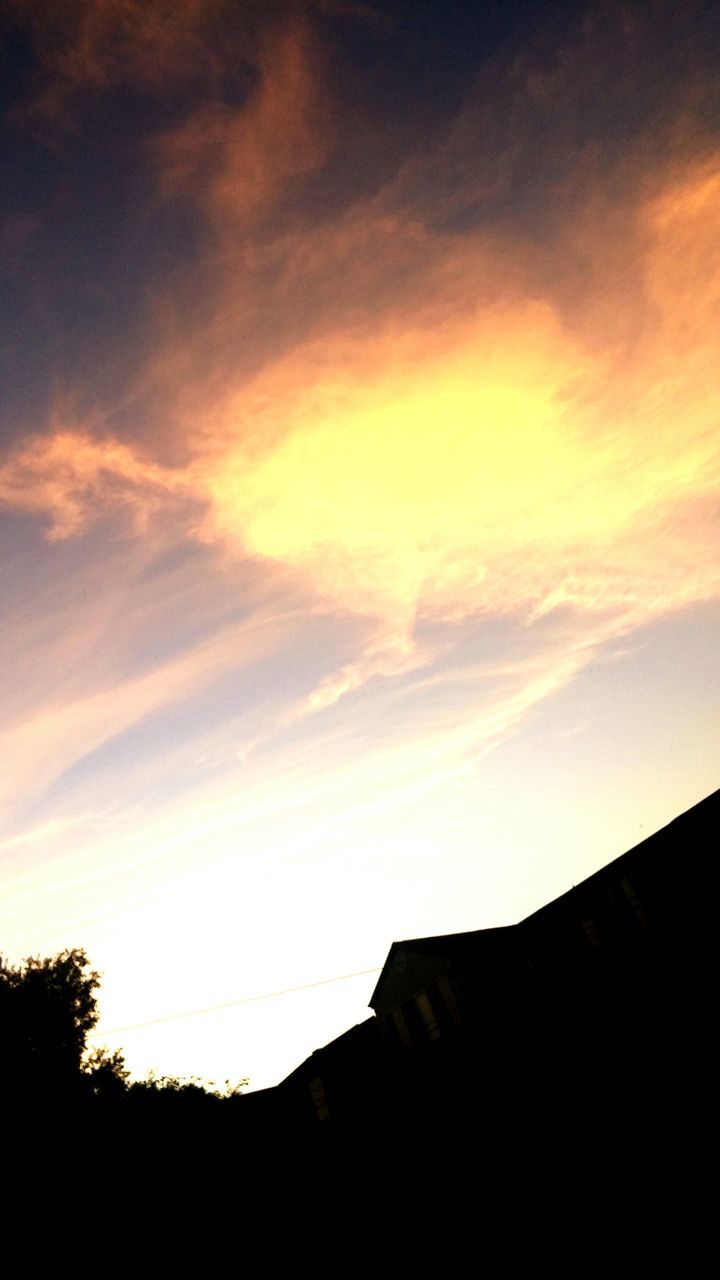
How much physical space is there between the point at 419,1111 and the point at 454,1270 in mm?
5734

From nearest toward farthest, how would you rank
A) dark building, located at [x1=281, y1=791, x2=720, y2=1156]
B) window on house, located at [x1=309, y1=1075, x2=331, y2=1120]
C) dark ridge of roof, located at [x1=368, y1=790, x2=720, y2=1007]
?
dark building, located at [x1=281, y1=791, x2=720, y2=1156]
dark ridge of roof, located at [x1=368, y1=790, x2=720, y2=1007]
window on house, located at [x1=309, y1=1075, x2=331, y2=1120]

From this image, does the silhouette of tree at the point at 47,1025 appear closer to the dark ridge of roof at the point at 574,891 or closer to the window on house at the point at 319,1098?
the window on house at the point at 319,1098

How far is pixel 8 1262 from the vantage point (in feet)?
79.5

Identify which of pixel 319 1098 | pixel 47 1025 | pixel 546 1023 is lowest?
pixel 319 1098

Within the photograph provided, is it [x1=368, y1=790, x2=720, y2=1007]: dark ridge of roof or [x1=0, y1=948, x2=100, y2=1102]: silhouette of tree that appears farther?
[x1=0, y1=948, x2=100, y2=1102]: silhouette of tree

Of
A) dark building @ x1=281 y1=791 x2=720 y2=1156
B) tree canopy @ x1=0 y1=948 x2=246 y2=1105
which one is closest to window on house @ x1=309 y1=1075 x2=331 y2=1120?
dark building @ x1=281 y1=791 x2=720 y2=1156

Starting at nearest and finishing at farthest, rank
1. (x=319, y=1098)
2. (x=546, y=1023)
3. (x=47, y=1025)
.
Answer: (x=546, y=1023) → (x=319, y=1098) → (x=47, y=1025)

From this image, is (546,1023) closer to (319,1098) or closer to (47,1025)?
(319,1098)

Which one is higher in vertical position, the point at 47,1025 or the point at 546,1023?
the point at 47,1025

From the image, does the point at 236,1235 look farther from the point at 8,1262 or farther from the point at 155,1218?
the point at 8,1262

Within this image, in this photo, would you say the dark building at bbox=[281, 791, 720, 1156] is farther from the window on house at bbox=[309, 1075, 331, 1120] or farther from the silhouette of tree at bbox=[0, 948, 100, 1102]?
the silhouette of tree at bbox=[0, 948, 100, 1102]

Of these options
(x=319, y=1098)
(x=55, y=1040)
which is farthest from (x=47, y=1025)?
(x=319, y=1098)

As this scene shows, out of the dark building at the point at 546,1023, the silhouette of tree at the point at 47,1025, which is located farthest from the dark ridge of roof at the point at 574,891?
Answer: the silhouette of tree at the point at 47,1025

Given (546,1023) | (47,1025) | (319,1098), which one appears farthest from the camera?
(47,1025)
